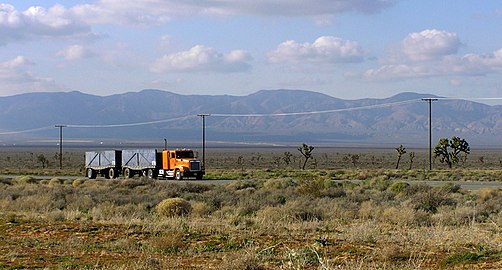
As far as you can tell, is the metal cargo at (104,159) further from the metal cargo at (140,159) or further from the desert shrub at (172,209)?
the desert shrub at (172,209)

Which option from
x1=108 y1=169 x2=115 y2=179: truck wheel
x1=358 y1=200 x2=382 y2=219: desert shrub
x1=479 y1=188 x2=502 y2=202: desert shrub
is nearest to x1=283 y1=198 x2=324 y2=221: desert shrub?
x1=358 y1=200 x2=382 y2=219: desert shrub

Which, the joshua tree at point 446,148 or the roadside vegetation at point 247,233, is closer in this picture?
the roadside vegetation at point 247,233

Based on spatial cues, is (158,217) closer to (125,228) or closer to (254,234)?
(125,228)

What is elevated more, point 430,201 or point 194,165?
point 430,201

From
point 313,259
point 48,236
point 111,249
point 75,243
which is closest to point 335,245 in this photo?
point 313,259

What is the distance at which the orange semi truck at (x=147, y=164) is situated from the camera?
58719mm

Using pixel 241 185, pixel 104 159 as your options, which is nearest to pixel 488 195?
pixel 241 185

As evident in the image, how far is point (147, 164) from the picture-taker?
6100 cm

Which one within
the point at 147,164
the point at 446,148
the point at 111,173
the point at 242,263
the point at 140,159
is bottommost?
the point at 111,173

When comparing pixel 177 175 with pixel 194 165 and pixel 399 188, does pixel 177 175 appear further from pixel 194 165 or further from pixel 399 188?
pixel 399 188

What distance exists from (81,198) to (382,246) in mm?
17045

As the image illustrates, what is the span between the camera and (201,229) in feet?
67.7

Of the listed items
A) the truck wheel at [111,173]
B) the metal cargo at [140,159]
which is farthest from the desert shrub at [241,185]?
the truck wheel at [111,173]

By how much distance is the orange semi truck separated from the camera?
58.7 metres
